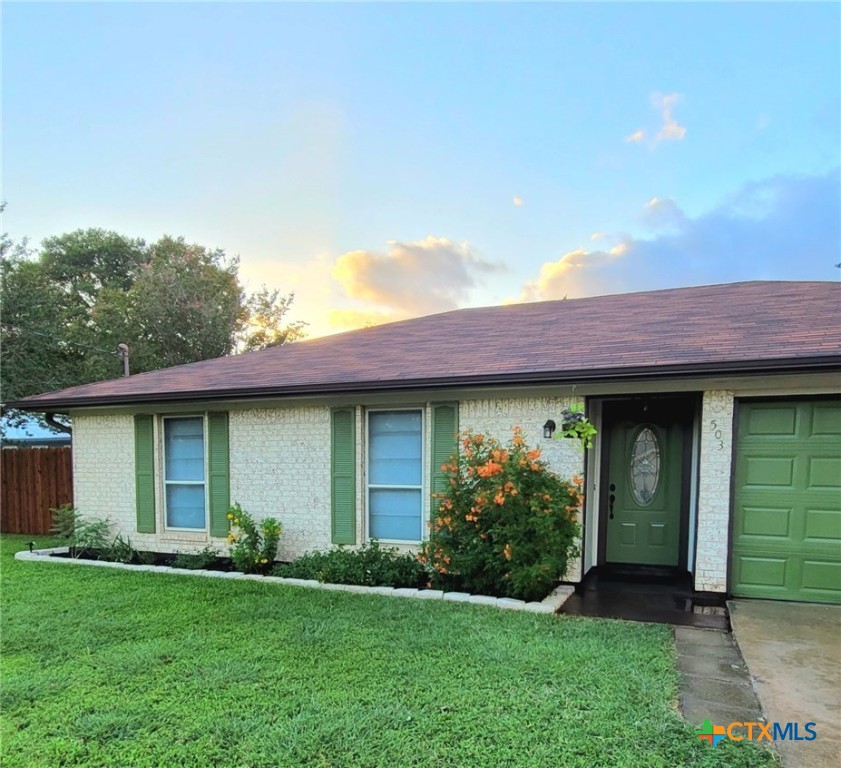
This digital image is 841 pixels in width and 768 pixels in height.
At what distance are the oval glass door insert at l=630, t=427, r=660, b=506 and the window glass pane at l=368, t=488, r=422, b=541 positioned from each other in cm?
292

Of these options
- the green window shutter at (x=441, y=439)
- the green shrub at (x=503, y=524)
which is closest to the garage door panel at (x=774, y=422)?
the green shrub at (x=503, y=524)

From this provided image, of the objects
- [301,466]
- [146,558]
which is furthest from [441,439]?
[146,558]

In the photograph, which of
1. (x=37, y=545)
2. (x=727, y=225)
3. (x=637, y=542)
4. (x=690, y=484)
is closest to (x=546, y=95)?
(x=690, y=484)

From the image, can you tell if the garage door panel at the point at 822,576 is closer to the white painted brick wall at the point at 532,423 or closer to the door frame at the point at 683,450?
the door frame at the point at 683,450

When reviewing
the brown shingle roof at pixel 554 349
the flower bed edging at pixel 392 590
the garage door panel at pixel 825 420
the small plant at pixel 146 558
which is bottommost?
the small plant at pixel 146 558

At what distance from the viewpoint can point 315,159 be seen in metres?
9.82

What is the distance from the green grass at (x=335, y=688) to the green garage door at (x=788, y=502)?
162 cm

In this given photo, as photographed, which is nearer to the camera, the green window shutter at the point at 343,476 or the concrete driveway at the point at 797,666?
the concrete driveway at the point at 797,666

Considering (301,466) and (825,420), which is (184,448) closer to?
(301,466)

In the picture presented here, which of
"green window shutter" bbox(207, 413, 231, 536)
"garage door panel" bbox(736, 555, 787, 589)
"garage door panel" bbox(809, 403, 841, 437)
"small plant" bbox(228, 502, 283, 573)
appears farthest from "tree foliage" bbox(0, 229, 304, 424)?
"garage door panel" bbox(809, 403, 841, 437)

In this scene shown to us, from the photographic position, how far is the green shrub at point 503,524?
4.96 meters

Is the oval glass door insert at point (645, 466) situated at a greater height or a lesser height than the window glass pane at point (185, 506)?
greater

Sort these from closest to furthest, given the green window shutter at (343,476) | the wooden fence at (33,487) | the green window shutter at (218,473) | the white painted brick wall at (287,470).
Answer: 1. the green window shutter at (343,476)
2. the white painted brick wall at (287,470)
3. the green window shutter at (218,473)
4. the wooden fence at (33,487)

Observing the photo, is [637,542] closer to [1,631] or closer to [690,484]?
[690,484]
